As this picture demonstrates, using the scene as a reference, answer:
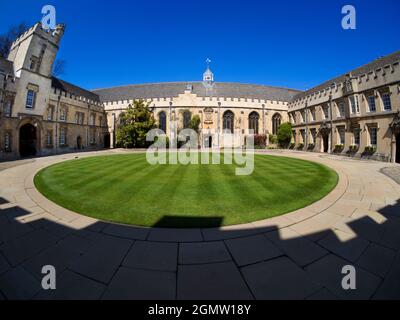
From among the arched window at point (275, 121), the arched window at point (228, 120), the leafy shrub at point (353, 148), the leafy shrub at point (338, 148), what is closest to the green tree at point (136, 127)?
the arched window at point (228, 120)

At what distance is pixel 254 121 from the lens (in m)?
37.1

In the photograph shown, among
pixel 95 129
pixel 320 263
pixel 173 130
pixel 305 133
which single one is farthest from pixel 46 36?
pixel 305 133

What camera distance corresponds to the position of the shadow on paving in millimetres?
2451

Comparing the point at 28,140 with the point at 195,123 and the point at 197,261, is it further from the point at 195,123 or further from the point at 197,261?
the point at 197,261

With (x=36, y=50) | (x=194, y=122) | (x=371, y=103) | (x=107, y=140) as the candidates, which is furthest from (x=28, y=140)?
(x=371, y=103)

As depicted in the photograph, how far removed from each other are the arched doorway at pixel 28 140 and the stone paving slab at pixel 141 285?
26905mm

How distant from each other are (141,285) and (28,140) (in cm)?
2777

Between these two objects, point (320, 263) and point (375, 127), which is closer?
point (320, 263)

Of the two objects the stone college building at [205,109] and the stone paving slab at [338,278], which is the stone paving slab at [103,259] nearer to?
the stone paving slab at [338,278]

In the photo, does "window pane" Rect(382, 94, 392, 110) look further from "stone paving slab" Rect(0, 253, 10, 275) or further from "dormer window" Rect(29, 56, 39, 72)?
"dormer window" Rect(29, 56, 39, 72)

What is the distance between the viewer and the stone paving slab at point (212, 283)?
2.40m

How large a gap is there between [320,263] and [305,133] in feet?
102
